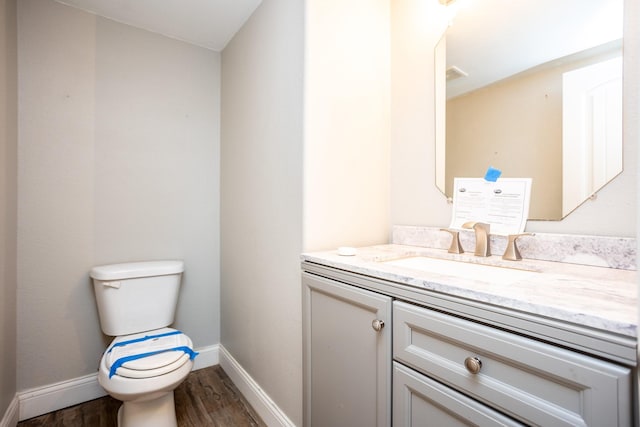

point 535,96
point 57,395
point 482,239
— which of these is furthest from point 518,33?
point 57,395

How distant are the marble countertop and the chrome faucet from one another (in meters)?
0.03

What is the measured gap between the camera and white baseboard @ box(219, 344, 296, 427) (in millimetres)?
1445

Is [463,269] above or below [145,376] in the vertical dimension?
above

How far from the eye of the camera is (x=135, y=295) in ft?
5.40

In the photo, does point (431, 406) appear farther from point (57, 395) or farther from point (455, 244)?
point (57, 395)

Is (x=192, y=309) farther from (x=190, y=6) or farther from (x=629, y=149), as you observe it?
(x=629, y=149)

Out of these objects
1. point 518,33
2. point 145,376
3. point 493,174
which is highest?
point 518,33

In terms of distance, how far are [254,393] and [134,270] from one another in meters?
0.95

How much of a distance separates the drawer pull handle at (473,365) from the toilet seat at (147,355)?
48.6 inches

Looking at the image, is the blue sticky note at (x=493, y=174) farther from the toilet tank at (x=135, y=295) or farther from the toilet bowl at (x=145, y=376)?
the toilet tank at (x=135, y=295)

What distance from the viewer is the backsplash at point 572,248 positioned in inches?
35.8

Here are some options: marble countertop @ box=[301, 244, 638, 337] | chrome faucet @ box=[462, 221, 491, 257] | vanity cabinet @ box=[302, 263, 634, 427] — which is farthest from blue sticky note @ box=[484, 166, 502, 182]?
vanity cabinet @ box=[302, 263, 634, 427]

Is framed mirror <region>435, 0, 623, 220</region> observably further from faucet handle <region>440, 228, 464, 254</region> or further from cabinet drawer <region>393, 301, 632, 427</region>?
cabinet drawer <region>393, 301, 632, 427</region>

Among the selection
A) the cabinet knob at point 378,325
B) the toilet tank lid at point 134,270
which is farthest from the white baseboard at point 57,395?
the cabinet knob at point 378,325
